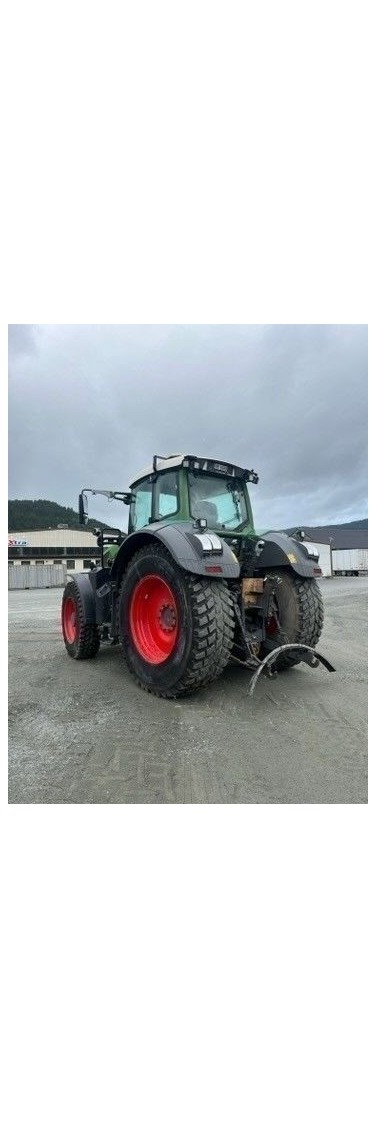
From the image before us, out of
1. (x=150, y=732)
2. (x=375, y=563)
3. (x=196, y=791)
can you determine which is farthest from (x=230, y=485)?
(x=196, y=791)

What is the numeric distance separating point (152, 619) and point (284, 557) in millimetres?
1304

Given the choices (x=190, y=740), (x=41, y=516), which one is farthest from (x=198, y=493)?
(x=41, y=516)

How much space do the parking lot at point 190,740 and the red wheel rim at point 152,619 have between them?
0.36 metres

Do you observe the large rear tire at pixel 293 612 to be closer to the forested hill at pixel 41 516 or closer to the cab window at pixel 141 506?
the cab window at pixel 141 506

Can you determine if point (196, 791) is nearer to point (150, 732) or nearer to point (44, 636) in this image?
point (150, 732)

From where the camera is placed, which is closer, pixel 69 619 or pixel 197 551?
pixel 197 551

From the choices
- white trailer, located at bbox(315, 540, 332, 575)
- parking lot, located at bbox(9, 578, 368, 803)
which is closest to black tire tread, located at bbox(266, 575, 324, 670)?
parking lot, located at bbox(9, 578, 368, 803)

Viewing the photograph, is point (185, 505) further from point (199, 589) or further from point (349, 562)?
point (349, 562)

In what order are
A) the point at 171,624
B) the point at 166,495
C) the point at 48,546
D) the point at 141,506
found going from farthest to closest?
the point at 48,546, the point at 141,506, the point at 166,495, the point at 171,624

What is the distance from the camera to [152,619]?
159 inches

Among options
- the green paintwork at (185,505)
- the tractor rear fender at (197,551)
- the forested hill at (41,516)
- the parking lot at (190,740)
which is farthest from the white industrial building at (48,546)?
the tractor rear fender at (197,551)

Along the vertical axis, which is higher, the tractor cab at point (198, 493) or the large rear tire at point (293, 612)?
the tractor cab at point (198, 493)

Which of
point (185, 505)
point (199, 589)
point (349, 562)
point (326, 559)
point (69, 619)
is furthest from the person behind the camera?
point (349, 562)

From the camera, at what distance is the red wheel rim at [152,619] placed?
3.78m
